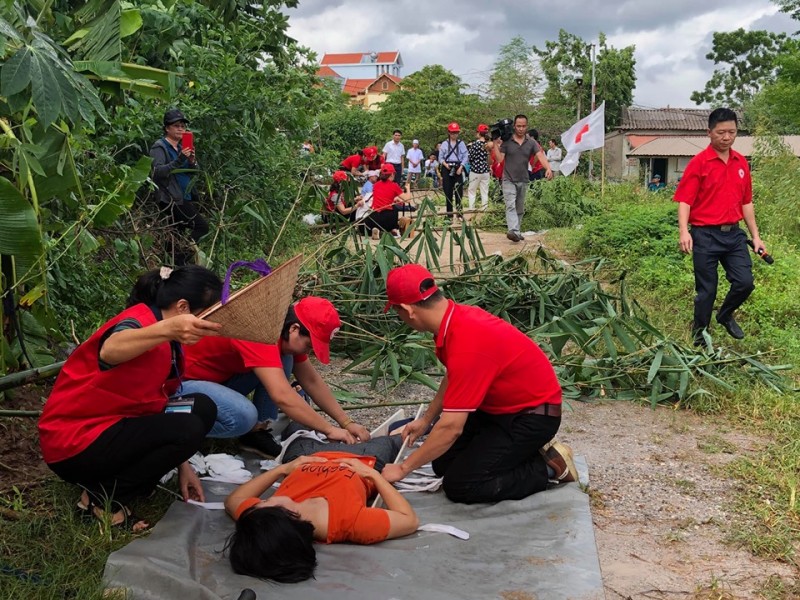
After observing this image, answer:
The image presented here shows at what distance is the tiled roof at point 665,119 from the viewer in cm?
4009

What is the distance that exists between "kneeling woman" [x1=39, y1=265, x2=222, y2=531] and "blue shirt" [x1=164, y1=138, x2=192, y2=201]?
3.56 meters

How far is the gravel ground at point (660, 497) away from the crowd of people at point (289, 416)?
39 cm

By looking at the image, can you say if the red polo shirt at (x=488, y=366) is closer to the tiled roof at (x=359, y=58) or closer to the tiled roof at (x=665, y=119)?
the tiled roof at (x=665, y=119)

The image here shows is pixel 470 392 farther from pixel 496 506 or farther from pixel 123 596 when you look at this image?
pixel 123 596

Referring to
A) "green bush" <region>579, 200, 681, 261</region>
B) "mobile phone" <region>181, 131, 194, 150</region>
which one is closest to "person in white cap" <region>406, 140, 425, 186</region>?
"green bush" <region>579, 200, 681, 261</region>

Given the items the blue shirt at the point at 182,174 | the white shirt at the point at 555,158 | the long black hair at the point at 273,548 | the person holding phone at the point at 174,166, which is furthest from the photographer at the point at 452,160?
the long black hair at the point at 273,548

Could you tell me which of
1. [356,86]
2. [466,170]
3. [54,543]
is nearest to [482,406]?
[54,543]

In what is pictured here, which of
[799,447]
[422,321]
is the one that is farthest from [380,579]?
[799,447]

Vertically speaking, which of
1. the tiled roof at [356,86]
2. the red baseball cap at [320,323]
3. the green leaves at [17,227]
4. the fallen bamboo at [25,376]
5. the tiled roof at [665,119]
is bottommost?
the fallen bamboo at [25,376]

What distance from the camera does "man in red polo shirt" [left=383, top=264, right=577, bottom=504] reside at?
305 cm

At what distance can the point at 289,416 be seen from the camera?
340 centimetres

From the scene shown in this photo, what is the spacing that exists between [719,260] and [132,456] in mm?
4279

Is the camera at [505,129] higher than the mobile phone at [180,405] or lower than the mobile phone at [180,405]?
higher

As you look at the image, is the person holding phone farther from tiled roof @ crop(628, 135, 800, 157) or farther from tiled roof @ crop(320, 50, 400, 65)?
tiled roof @ crop(320, 50, 400, 65)
